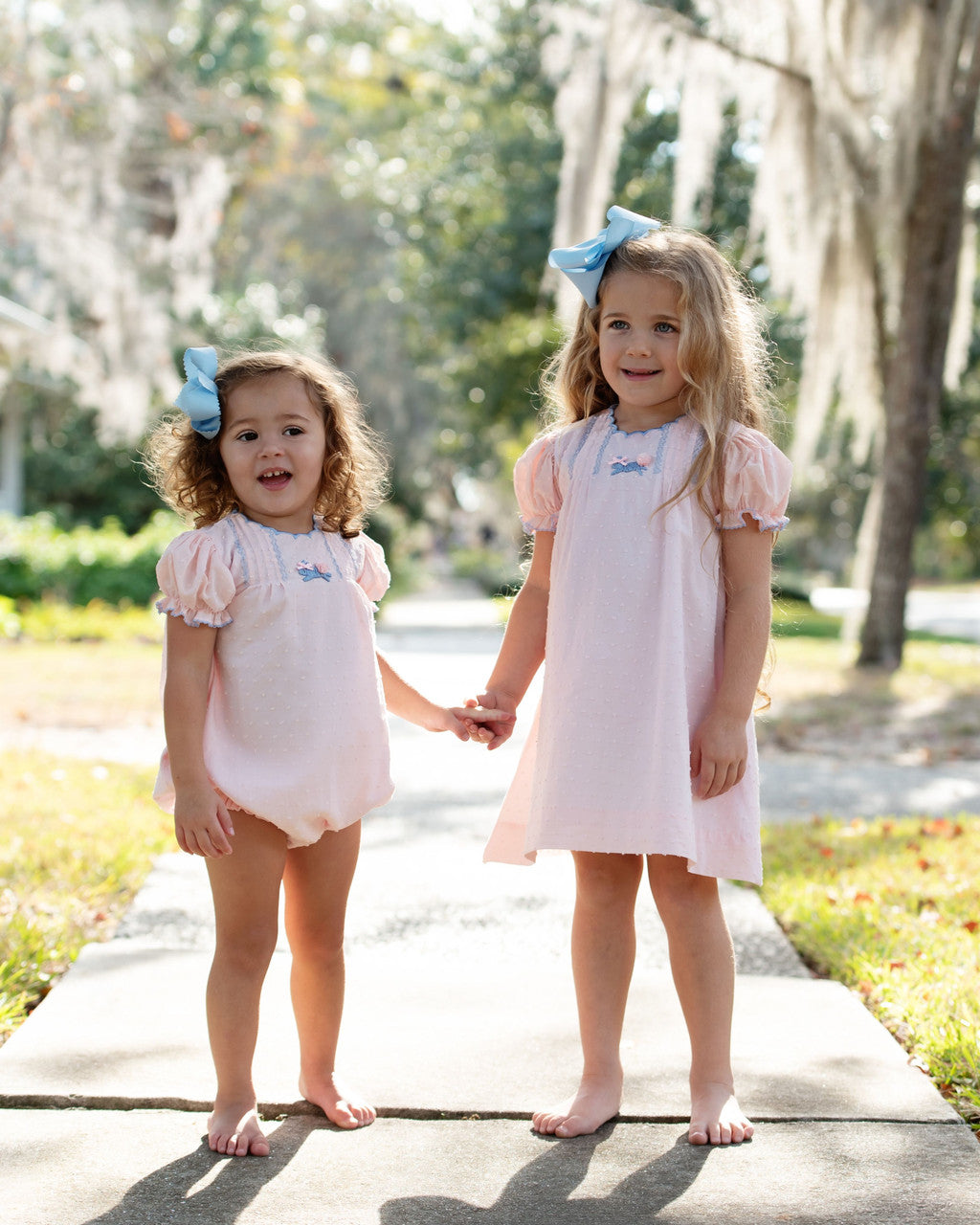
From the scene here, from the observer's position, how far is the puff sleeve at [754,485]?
2.37m

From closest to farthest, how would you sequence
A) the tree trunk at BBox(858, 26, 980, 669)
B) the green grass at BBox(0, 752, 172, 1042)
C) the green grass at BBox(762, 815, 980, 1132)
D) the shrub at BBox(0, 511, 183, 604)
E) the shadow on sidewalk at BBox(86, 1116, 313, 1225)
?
1. the shadow on sidewalk at BBox(86, 1116, 313, 1225)
2. the green grass at BBox(762, 815, 980, 1132)
3. the green grass at BBox(0, 752, 172, 1042)
4. the tree trunk at BBox(858, 26, 980, 669)
5. the shrub at BBox(0, 511, 183, 604)

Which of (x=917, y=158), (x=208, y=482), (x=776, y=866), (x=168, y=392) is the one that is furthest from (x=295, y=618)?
(x=168, y=392)

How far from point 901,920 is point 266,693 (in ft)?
6.93

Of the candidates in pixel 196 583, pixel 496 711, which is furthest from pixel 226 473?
pixel 496 711

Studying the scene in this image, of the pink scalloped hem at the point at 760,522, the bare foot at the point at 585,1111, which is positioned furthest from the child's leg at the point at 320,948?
the pink scalloped hem at the point at 760,522

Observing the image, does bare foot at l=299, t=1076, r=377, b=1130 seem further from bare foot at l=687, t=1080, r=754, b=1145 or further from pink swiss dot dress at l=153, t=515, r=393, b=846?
bare foot at l=687, t=1080, r=754, b=1145

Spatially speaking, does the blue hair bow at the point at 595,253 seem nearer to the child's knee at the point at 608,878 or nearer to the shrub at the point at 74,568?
the child's knee at the point at 608,878

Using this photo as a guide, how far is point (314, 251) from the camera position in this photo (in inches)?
1093

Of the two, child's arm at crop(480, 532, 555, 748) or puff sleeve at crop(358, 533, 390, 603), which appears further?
child's arm at crop(480, 532, 555, 748)

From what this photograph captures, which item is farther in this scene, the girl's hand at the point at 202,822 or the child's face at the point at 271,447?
the child's face at the point at 271,447

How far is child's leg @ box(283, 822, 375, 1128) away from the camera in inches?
94.6

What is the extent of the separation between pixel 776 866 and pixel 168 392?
13598 mm

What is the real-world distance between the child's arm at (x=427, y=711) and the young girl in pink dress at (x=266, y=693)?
118 mm

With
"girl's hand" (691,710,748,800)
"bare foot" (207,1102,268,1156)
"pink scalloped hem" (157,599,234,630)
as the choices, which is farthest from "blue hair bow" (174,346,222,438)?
"bare foot" (207,1102,268,1156)
